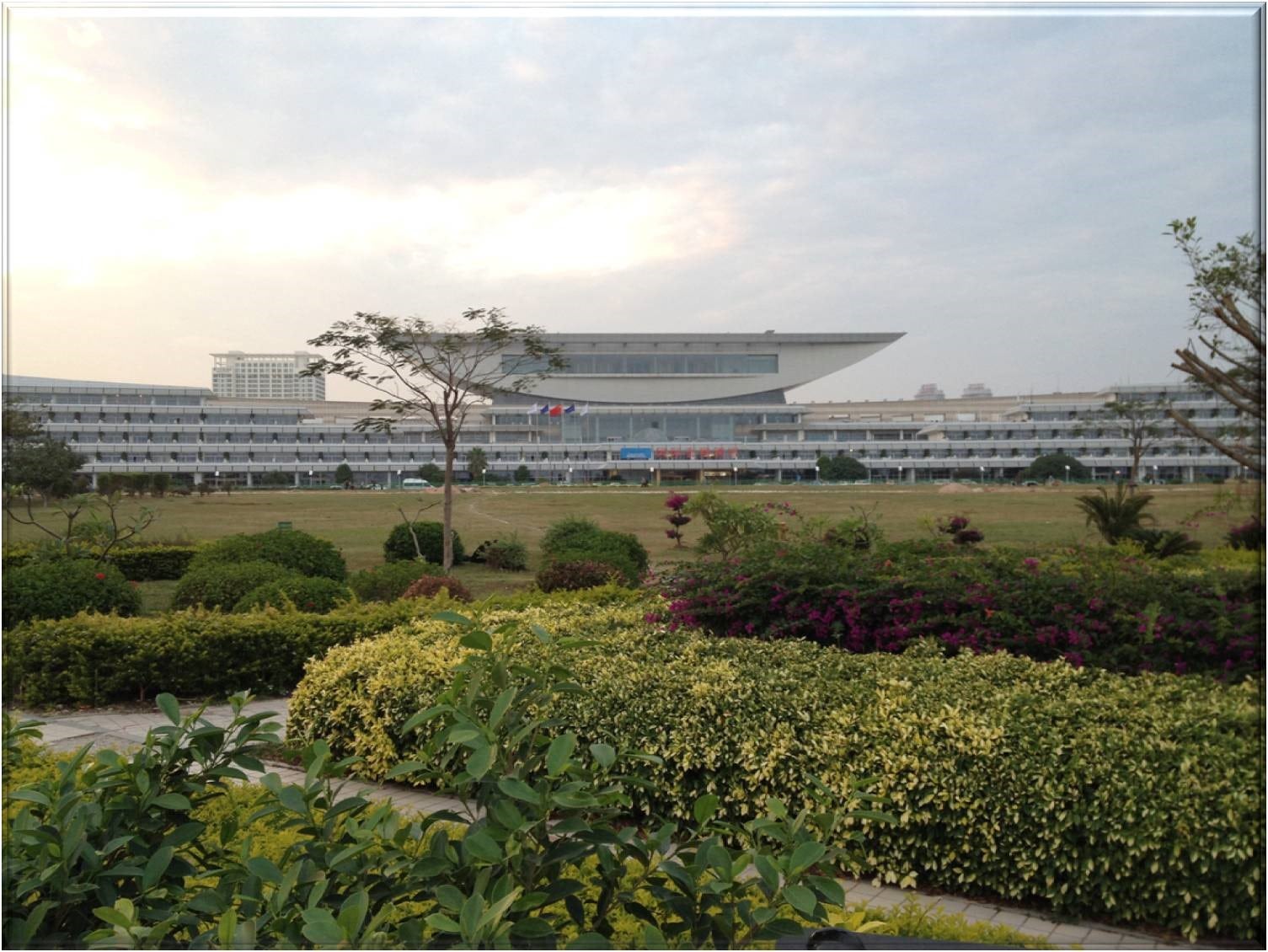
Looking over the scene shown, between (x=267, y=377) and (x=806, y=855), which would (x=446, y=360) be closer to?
(x=267, y=377)

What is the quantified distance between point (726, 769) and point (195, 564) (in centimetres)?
616

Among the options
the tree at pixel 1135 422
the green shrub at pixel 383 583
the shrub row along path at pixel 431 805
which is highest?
the tree at pixel 1135 422

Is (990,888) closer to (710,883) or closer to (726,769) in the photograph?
(726,769)

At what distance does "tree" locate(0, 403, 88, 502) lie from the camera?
671 cm

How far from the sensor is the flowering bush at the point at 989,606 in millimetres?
3701

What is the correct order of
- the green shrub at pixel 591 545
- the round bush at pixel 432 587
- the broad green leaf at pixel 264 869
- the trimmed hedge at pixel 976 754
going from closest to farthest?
the broad green leaf at pixel 264 869 → the trimmed hedge at pixel 976 754 → the round bush at pixel 432 587 → the green shrub at pixel 591 545

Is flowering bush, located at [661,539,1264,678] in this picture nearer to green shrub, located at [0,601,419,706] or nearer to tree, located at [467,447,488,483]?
green shrub, located at [0,601,419,706]

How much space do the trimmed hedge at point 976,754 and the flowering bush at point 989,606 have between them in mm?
512

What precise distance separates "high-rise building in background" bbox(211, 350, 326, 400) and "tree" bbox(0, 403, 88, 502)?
1.45m

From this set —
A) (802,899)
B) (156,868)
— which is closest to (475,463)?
(156,868)

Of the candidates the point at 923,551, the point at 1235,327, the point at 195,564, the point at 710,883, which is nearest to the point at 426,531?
the point at 195,564

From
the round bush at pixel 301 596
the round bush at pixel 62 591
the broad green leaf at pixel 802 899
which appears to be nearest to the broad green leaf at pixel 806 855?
the broad green leaf at pixel 802 899

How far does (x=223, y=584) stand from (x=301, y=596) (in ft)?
3.19

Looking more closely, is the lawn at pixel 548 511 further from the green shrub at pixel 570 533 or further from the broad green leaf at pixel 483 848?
the broad green leaf at pixel 483 848
